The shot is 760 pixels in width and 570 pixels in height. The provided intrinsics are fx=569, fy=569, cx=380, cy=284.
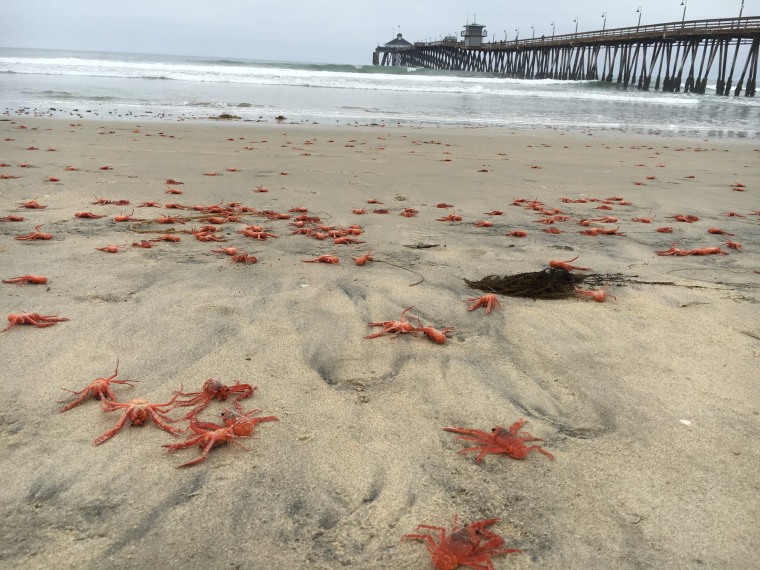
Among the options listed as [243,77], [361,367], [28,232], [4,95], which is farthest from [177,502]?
[243,77]

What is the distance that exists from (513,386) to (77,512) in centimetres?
184

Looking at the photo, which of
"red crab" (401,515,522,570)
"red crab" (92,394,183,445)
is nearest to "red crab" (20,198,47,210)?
"red crab" (92,394,183,445)

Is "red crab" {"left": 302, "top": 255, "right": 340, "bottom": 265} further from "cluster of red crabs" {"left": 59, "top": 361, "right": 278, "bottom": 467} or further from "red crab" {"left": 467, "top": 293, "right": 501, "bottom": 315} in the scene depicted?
"cluster of red crabs" {"left": 59, "top": 361, "right": 278, "bottom": 467}

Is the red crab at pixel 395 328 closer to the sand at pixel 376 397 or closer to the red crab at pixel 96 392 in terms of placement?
the sand at pixel 376 397

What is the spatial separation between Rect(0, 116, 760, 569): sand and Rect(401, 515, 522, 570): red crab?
0.12 feet

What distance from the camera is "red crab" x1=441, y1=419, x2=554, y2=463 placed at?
2.17 meters

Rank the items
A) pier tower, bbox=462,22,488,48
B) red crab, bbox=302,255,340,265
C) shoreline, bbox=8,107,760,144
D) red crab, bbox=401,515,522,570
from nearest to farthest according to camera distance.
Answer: red crab, bbox=401,515,522,570 → red crab, bbox=302,255,340,265 → shoreline, bbox=8,107,760,144 → pier tower, bbox=462,22,488,48

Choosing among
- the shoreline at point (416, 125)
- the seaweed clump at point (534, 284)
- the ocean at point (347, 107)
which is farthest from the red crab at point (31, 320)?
the ocean at point (347, 107)

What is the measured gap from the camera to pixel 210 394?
246 centimetres

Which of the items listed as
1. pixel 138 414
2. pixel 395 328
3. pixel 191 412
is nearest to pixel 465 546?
pixel 191 412

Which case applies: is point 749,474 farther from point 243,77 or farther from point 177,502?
point 243,77

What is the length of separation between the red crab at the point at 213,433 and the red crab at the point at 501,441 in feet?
2.64

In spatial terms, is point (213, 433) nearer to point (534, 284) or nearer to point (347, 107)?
point (534, 284)

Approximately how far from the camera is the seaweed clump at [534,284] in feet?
12.5
